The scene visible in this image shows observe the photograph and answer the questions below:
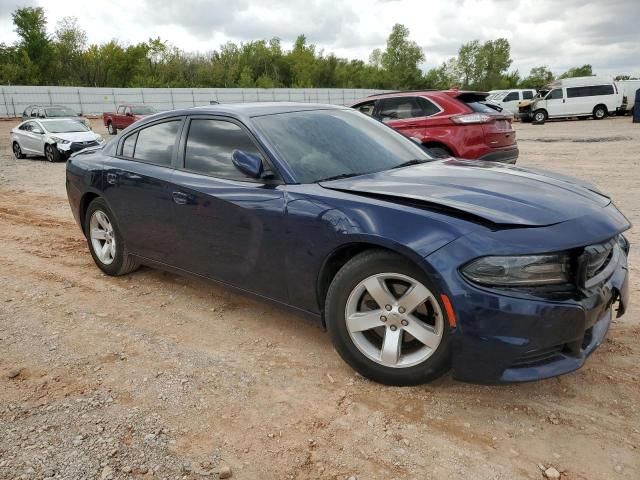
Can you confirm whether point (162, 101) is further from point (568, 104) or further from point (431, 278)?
point (431, 278)

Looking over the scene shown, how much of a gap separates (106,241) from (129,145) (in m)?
0.95

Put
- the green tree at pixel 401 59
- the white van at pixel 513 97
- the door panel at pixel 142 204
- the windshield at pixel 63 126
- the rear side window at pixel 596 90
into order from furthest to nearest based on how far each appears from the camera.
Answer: the green tree at pixel 401 59, the white van at pixel 513 97, the rear side window at pixel 596 90, the windshield at pixel 63 126, the door panel at pixel 142 204

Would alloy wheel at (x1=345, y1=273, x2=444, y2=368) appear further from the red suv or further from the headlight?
the red suv

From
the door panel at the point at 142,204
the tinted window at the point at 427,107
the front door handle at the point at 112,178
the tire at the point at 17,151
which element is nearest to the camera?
the door panel at the point at 142,204

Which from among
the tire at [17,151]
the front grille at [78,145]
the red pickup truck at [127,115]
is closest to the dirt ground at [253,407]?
the front grille at [78,145]

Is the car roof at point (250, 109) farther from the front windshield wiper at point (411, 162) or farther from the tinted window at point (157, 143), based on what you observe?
the front windshield wiper at point (411, 162)

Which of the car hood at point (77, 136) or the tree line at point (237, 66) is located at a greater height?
the tree line at point (237, 66)

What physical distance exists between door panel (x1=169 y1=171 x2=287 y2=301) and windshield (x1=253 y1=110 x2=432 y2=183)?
30cm

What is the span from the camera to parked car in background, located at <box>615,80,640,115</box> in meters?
27.3

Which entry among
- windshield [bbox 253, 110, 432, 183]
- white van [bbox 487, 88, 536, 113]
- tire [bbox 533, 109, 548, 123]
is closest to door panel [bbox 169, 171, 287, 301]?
windshield [bbox 253, 110, 432, 183]

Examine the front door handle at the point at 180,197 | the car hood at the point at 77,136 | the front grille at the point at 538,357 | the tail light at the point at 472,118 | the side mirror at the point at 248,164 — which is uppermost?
the car hood at the point at 77,136

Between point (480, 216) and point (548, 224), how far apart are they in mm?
328

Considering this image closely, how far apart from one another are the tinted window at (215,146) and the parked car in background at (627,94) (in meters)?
29.3

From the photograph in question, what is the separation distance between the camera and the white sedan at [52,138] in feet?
51.4
